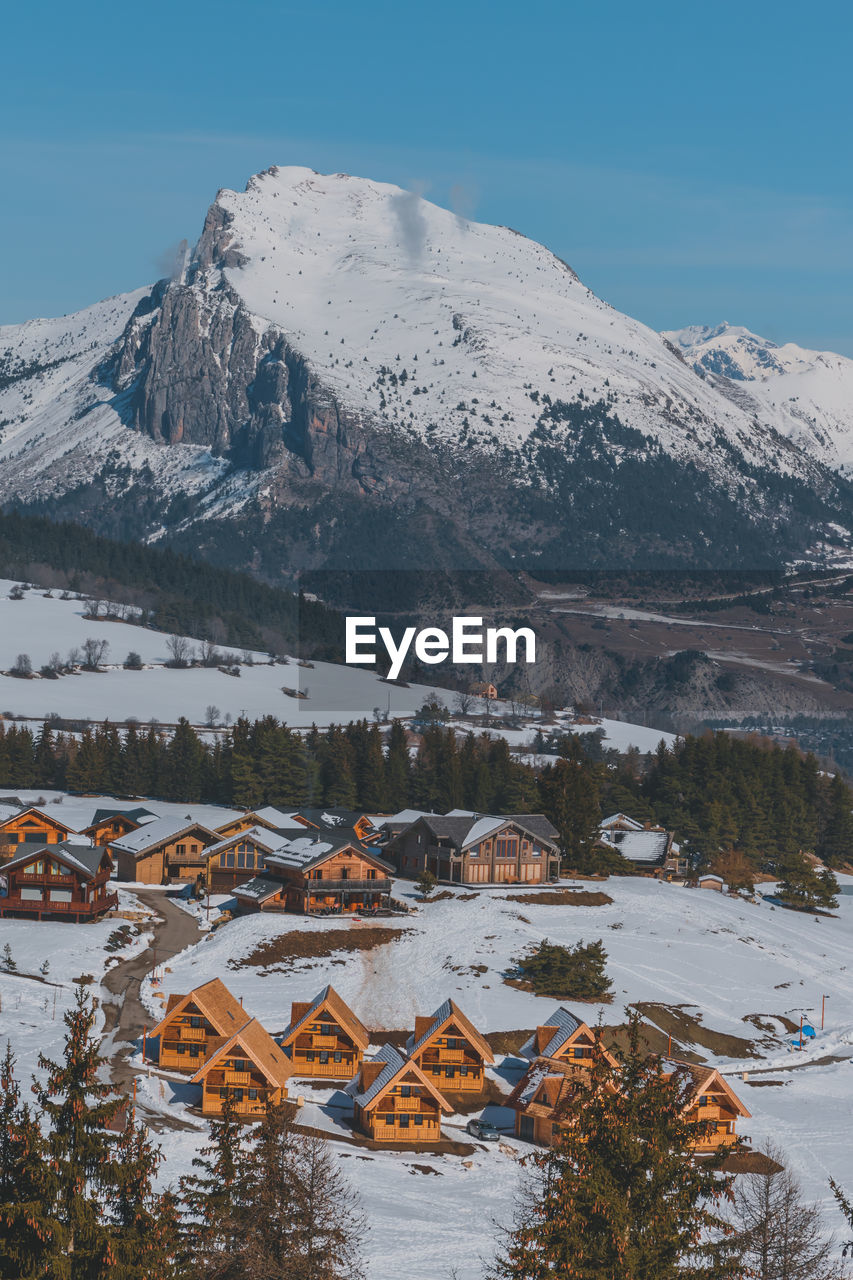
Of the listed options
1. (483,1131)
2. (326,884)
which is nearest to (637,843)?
(326,884)

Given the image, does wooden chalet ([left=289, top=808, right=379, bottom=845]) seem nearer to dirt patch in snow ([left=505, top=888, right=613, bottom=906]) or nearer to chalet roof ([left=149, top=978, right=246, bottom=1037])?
dirt patch in snow ([left=505, top=888, right=613, bottom=906])

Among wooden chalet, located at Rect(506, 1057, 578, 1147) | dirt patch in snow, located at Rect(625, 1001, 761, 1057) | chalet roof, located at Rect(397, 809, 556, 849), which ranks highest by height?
chalet roof, located at Rect(397, 809, 556, 849)

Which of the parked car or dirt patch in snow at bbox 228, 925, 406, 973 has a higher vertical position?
dirt patch in snow at bbox 228, 925, 406, 973

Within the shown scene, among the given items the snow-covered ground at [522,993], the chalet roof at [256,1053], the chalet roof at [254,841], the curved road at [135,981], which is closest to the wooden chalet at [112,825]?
the chalet roof at [254,841]

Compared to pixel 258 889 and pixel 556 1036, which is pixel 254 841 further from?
pixel 556 1036

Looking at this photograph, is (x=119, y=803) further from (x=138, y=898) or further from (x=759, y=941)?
(x=759, y=941)

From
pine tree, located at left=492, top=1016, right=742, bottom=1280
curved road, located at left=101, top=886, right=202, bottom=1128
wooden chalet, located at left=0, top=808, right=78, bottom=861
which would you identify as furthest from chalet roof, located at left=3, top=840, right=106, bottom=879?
pine tree, located at left=492, top=1016, right=742, bottom=1280

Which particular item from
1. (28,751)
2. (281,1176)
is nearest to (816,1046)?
(281,1176)

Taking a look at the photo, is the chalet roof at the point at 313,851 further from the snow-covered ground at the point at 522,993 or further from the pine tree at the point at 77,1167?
the pine tree at the point at 77,1167
